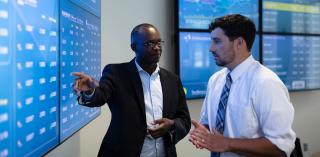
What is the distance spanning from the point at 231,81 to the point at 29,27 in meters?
0.95

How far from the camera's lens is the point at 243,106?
1519mm

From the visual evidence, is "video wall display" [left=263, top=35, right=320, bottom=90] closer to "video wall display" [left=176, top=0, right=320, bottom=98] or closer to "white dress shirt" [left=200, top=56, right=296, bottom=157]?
"video wall display" [left=176, top=0, right=320, bottom=98]

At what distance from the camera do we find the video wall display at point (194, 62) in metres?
3.27

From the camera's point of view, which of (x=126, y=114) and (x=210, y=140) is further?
(x=126, y=114)

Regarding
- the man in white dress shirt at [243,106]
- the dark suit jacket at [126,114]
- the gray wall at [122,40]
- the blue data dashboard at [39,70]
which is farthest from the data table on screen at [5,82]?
the gray wall at [122,40]

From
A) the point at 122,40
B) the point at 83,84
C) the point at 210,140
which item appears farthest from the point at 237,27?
the point at 122,40

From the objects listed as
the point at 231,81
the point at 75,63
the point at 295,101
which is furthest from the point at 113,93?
the point at 295,101

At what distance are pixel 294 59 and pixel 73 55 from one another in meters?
2.97

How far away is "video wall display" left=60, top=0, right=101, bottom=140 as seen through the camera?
68.1 inches

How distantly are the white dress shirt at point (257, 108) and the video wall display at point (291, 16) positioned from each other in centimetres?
234

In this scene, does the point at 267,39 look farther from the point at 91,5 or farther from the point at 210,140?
the point at 210,140

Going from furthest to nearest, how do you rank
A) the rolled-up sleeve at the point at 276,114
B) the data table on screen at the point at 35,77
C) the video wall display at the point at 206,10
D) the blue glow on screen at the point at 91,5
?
1. the video wall display at the point at 206,10
2. the blue glow on screen at the point at 91,5
3. the rolled-up sleeve at the point at 276,114
4. the data table on screen at the point at 35,77

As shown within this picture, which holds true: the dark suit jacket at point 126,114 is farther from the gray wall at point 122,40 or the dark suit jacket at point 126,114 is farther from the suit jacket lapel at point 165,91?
the gray wall at point 122,40

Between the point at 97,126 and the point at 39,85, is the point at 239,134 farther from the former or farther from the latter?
the point at 97,126
